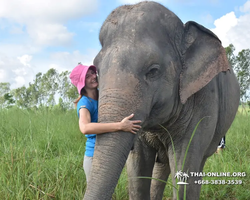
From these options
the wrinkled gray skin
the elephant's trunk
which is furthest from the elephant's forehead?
the elephant's trunk

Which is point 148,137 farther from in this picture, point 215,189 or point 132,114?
point 215,189

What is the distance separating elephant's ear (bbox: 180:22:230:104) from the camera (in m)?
2.02

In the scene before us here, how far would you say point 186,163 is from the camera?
2.23 meters

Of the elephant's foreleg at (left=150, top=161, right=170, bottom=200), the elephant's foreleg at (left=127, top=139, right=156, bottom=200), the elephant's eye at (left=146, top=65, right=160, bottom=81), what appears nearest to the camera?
the elephant's eye at (left=146, top=65, right=160, bottom=81)

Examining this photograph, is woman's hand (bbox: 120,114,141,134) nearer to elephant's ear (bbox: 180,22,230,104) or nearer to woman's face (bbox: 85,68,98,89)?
elephant's ear (bbox: 180,22,230,104)

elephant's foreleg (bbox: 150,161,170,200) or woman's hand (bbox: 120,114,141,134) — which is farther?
elephant's foreleg (bbox: 150,161,170,200)

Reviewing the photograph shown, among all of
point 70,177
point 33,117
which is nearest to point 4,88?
point 33,117

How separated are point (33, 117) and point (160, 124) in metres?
4.63

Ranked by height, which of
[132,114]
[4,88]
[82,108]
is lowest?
[132,114]

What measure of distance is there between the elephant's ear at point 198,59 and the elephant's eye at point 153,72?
0.87 feet

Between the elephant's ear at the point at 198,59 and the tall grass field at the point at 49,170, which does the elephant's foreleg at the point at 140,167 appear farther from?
the elephant's ear at the point at 198,59

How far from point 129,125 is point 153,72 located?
1.36 ft

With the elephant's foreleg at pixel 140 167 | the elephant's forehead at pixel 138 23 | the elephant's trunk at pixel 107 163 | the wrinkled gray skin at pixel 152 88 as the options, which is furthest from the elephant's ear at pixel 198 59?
the elephant's foreleg at pixel 140 167

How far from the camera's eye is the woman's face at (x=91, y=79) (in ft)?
7.75
